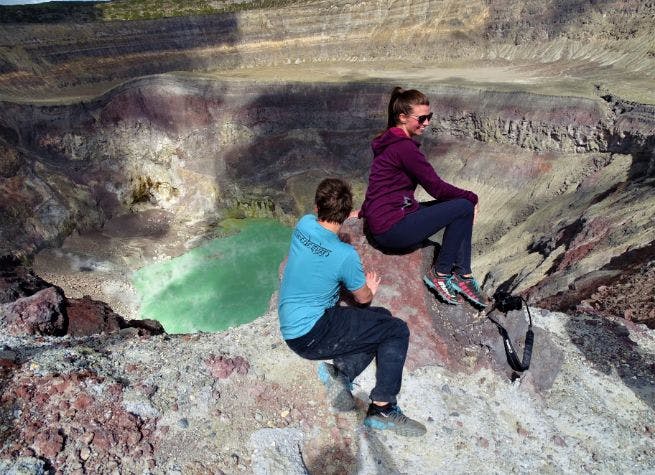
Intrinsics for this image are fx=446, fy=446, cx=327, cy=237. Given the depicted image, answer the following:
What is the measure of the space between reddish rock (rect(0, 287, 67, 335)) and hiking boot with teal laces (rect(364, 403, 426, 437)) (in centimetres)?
648

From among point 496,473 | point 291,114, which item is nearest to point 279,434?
point 496,473

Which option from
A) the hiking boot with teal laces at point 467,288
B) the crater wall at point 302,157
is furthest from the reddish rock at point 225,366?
the crater wall at point 302,157

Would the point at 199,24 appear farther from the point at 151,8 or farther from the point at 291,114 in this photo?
the point at 291,114

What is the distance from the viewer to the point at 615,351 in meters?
7.73

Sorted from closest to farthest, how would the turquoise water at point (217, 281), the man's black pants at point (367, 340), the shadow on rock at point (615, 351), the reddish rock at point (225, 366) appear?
the man's black pants at point (367, 340), the reddish rock at point (225, 366), the shadow on rock at point (615, 351), the turquoise water at point (217, 281)

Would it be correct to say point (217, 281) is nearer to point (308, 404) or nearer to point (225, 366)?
point (225, 366)

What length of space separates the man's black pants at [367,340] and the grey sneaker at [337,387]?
473 millimetres

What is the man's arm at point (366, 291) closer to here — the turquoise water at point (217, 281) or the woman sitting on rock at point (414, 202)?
the woman sitting on rock at point (414, 202)

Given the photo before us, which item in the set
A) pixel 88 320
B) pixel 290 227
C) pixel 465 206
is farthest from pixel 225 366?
pixel 290 227

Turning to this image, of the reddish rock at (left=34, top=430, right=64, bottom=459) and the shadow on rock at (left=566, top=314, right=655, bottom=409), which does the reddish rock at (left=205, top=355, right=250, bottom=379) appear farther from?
the shadow on rock at (left=566, top=314, right=655, bottom=409)

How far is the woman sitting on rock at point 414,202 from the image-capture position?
5.91 meters

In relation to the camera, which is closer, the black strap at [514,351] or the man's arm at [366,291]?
the man's arm at [366,291]

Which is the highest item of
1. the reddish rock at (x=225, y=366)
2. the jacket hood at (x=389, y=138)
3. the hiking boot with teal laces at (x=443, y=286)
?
the jacket hood at (x=389, y=138)

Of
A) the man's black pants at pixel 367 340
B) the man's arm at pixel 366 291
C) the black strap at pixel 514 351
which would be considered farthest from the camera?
the black strap at pixel 514 351
